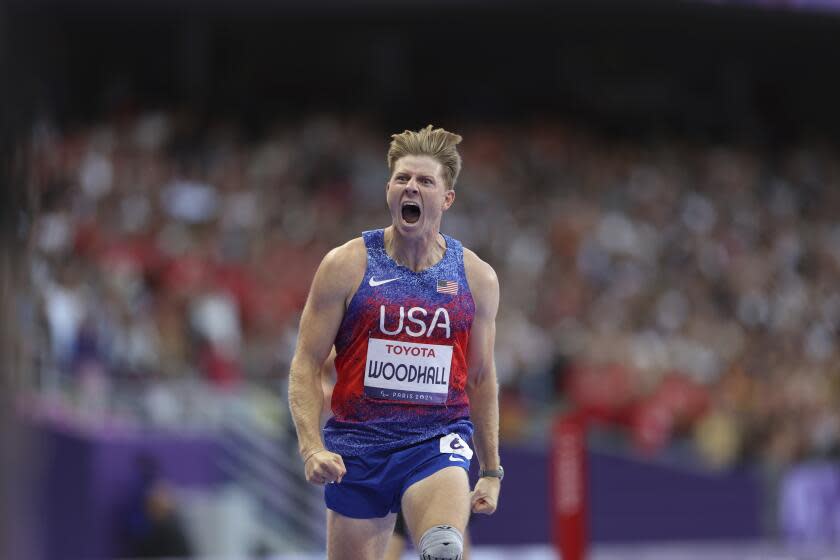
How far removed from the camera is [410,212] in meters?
5.94

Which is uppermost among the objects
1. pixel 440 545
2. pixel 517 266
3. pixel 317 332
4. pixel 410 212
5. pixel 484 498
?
pixel 517 266

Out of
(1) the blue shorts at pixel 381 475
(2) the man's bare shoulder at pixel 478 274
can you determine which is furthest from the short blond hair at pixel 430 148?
(1) the blue shorts at pixel 381 475

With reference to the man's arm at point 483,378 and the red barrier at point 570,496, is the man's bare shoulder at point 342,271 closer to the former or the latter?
the man's arm at point 483,378

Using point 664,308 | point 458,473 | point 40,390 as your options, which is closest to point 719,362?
point 664,308

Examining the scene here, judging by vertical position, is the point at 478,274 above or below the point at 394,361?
above

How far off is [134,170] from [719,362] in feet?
23.7

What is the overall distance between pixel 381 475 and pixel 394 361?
0.48m

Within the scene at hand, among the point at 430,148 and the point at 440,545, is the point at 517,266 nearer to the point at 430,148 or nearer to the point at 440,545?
the point at 430,148

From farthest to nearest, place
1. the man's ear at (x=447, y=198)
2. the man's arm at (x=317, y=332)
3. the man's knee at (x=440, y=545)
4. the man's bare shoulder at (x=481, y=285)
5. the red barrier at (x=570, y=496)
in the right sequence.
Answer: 1. the red barrier at (x=570, y=496)
2. the man's bare shoulder at (x=481, y=285)
3. the man's ear at (x=447, y=198)
4. the man's arm at (x=317, y=332)
5. the man's knee at (x=440, y=545)

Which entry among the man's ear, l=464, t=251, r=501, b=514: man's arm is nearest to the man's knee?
l=464, t=251, r=501, b=514: man's arm

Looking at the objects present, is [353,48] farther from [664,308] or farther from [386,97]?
[664,308]

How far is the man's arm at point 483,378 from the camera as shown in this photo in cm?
608

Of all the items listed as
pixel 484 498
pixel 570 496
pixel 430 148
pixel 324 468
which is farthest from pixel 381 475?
pixel 570 496

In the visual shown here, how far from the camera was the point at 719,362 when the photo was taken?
55.8 ft
